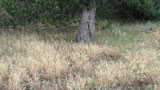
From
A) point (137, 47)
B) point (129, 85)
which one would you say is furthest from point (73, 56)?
point (137, 47)

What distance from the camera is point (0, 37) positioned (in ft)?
25.8

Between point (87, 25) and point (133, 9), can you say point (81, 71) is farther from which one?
point (133, 9)

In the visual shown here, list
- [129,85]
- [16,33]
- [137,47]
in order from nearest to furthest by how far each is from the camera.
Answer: [129,85]
[137,47]
[16,33]

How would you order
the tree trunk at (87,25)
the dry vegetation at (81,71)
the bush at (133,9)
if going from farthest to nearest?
the bush at (133,9) → the tree trunk at (87,25) → the dry vegetation at (81,71)

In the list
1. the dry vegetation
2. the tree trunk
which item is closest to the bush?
the tree trunk

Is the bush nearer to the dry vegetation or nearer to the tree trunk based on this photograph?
the tree trunk

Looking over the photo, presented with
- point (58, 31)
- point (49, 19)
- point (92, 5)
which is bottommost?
point (58, 31)

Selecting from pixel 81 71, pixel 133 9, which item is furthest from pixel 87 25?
pixel 133 9

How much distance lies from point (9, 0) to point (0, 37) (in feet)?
4.61

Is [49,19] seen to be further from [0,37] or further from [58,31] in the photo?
[0,37]

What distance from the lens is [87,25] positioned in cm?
724

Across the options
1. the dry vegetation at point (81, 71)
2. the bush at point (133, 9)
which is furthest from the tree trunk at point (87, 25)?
the bush at point (133, 9)

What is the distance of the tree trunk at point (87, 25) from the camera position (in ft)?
23.6

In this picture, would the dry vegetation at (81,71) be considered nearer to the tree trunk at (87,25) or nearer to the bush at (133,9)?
the tree trunk at (87,25)
